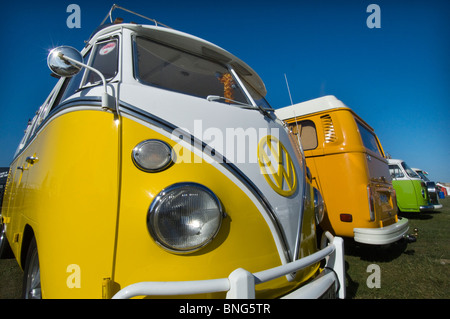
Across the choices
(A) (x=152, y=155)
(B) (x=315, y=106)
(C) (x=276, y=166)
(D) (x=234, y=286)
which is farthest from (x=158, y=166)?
(B) (x=315, y=106)

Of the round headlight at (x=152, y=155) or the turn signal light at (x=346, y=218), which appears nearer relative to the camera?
the round headlight at (x=152, y=155)

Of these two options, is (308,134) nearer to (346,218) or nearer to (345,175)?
(345,175)

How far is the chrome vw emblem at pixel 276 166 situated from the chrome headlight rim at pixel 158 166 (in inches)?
23.4

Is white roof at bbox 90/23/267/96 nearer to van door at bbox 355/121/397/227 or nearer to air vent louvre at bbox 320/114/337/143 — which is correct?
air vent louvre at bbox 320/114/337/143

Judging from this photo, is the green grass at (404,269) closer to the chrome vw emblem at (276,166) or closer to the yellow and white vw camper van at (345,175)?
the yellow and white vw camper van at (345,175)

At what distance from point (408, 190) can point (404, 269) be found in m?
6.22

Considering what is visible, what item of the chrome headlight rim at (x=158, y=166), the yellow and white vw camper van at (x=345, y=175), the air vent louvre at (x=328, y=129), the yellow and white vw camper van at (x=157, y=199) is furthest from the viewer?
the air vent louvre at (x=328, y=129)

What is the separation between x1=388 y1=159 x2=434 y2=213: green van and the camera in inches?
340

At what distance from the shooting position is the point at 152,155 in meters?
1.35

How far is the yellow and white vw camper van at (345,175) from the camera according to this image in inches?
141

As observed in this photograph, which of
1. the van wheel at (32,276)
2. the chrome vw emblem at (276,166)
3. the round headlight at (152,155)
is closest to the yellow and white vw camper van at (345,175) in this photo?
the chrome vw emblem at (276,166)

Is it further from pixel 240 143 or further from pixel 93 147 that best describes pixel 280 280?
pixel 93 147

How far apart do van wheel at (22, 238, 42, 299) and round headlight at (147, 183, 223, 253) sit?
1.14 metres

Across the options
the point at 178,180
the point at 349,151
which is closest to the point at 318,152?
the point at 349,151
